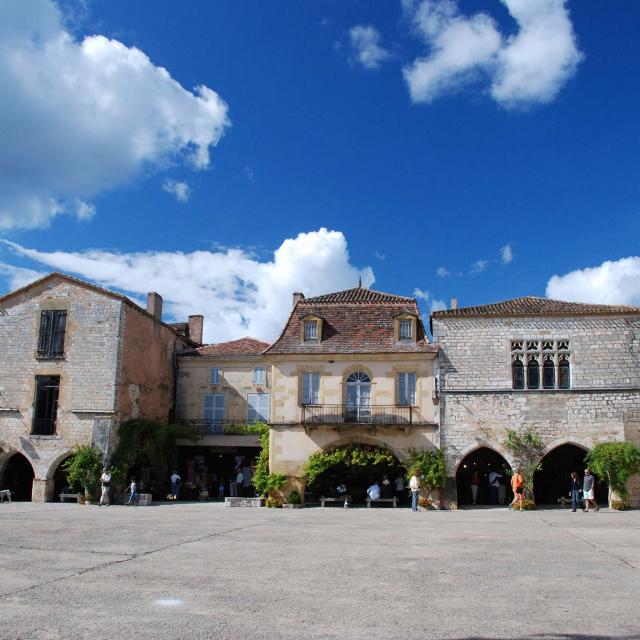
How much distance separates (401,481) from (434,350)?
5.40 meters

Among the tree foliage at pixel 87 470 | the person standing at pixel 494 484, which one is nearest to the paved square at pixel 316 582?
the person standing at pixel 494 484

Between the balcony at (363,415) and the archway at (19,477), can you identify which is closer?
the balcony at (363,415)

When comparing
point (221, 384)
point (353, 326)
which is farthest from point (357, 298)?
point (221, 384)

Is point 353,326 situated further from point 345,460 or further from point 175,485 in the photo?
Result: point 175,485

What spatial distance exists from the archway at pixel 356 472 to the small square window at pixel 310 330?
15.3 ft

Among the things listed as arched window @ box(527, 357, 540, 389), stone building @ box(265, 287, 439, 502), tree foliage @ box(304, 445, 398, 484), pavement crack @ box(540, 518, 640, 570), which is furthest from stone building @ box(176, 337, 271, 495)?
pavement crack @ box(540, 518, 640, 570)

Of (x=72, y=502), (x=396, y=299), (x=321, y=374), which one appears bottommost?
(x=72, y=502)

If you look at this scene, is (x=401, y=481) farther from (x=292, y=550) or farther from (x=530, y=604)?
(x=530, y=604)

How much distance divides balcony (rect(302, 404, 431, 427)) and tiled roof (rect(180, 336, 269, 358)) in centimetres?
802

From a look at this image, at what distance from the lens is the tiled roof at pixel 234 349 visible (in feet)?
114

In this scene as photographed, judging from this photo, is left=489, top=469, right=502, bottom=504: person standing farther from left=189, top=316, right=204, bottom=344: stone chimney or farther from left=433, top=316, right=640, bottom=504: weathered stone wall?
left=189, top=316, right=204, bottom=344: stone chimney

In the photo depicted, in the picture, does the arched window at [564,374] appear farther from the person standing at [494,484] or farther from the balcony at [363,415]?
the balcony at [363,415]

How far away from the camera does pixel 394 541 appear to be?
1405cm

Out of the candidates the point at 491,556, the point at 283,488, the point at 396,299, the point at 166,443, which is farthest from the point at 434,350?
the point at 491,556
